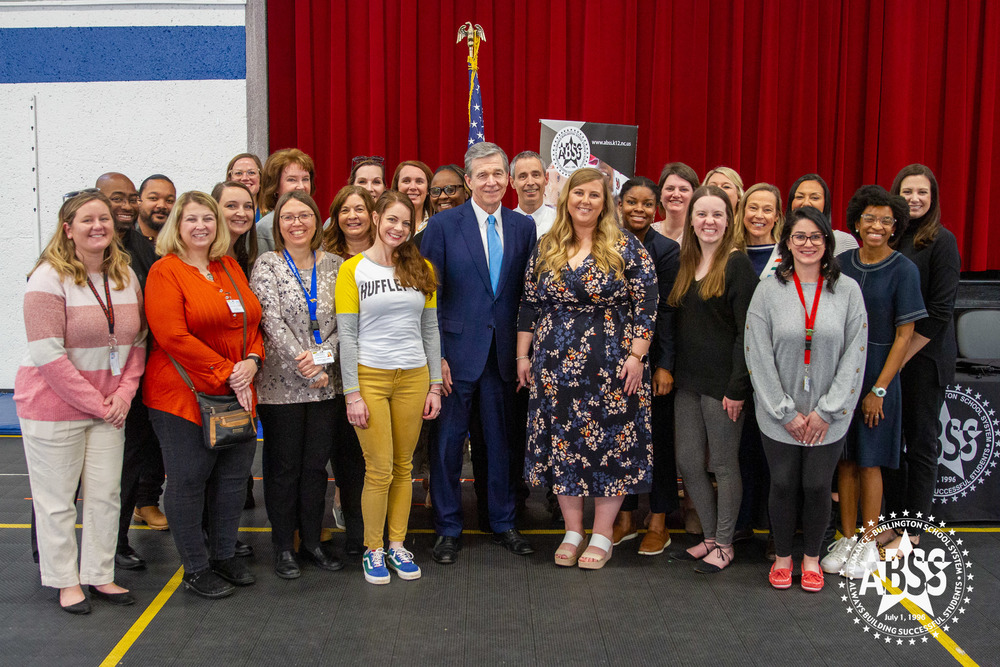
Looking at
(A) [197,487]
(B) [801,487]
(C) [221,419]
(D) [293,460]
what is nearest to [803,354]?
(B) [801,487]

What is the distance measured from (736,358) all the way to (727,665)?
44.2 inches

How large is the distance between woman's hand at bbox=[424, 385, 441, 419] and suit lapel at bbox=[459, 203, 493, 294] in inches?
19.1

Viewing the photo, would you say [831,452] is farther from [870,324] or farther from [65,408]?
[65,408]

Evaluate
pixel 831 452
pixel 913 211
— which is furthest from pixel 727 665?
pixel 913 211

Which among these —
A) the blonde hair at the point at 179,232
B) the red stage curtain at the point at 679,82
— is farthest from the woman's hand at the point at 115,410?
the red stage curtain at the point at 679,82

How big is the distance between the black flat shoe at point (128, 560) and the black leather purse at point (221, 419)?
2.56 feet

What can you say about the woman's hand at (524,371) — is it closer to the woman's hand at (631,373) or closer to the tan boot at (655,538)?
the woman's hand at (631,373)

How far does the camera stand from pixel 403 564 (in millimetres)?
3078

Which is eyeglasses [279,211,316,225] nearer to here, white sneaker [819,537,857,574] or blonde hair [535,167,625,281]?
blonde hair [535,167,625,281]

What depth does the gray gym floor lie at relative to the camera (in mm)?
2480

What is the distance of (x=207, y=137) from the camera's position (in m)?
6.01

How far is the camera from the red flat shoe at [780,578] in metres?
2.95

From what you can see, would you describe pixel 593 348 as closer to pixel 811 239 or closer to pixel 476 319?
pixel 476 319

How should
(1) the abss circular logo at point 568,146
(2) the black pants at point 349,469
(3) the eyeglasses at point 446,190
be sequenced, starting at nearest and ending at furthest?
(2) the black pants at point 349,469
(3) the eyeglasses at point 446,190
(1) the abss circular logo at point 568,146
